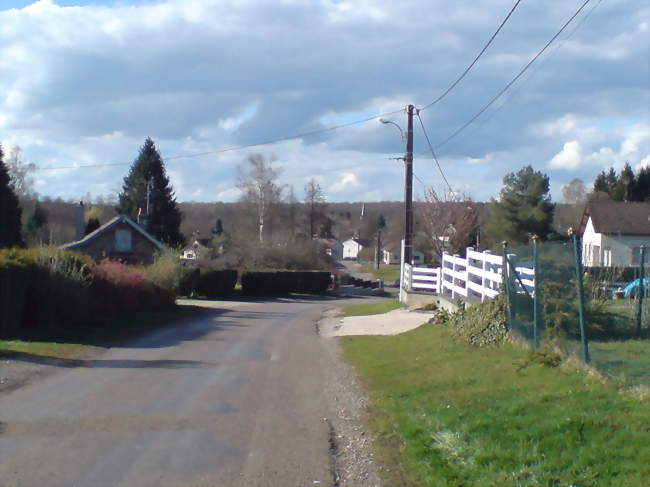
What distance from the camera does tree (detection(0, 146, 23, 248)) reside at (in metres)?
45.8

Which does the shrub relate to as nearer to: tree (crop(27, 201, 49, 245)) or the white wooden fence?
the white wooden fence

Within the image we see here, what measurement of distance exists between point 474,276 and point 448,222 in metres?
23.2

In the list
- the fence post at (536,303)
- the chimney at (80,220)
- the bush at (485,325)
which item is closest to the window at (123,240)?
the chimney at (80,220)

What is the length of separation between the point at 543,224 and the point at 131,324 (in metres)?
35.3

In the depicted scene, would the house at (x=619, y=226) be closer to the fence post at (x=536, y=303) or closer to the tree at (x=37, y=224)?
the fence post at (x=536, y=303)

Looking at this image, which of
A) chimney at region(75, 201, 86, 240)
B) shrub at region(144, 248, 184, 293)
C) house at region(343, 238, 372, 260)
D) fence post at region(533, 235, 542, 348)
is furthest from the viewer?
house at region(343, 238, 372, 260)

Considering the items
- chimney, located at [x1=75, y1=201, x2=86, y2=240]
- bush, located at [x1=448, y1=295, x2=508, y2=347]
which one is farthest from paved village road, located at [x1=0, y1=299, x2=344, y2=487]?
chimney, located at [x1=75, y1=201, x2=86, y2=240]

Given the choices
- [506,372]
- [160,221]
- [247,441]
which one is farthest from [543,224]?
[247,441]

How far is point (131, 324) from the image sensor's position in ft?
76.1

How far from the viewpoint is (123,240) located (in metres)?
48.5

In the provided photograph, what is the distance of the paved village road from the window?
33.5 metres

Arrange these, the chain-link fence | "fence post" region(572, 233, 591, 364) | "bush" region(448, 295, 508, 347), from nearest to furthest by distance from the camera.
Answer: "fence post" region(572, 233, 591, 364), the chain-link fence, "bush" region(448, 295, 508, 347)

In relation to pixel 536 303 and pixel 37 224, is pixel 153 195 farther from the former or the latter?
pixel 536 303

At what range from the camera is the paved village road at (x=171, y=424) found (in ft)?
23.0
